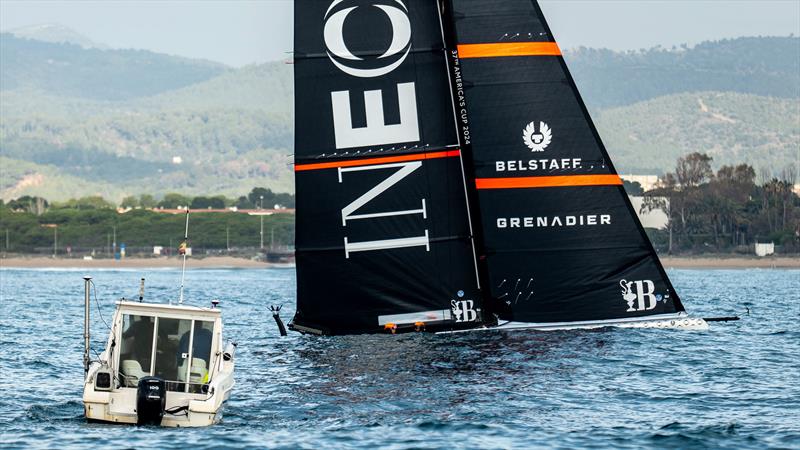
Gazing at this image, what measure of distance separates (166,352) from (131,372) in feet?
2.40

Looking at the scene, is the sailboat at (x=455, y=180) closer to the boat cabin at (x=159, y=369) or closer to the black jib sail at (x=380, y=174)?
the black jib sail at (x=380, y=174)

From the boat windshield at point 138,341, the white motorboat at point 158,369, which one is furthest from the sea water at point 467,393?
the boat windshield at point 138,341

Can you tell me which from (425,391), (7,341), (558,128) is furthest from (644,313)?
(7,341)

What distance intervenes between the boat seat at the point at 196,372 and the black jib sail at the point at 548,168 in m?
12.4

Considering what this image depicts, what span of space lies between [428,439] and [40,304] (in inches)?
2146

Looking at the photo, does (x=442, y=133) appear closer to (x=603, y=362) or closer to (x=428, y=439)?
(x=603, y=362)

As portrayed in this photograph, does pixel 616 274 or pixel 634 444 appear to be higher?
pixel 616 274

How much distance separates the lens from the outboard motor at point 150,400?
24.1m

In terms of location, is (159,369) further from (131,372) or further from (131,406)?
(131,406)

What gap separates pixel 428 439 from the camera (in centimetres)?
2428

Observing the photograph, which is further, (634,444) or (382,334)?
(382,334)

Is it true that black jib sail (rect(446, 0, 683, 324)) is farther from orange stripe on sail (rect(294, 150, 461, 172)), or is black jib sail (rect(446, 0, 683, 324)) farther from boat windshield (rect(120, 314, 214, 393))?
boat windshield (rect(120, 314, 214, 393))

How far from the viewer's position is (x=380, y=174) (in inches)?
1409

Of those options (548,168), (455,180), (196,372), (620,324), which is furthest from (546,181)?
(196,372)
